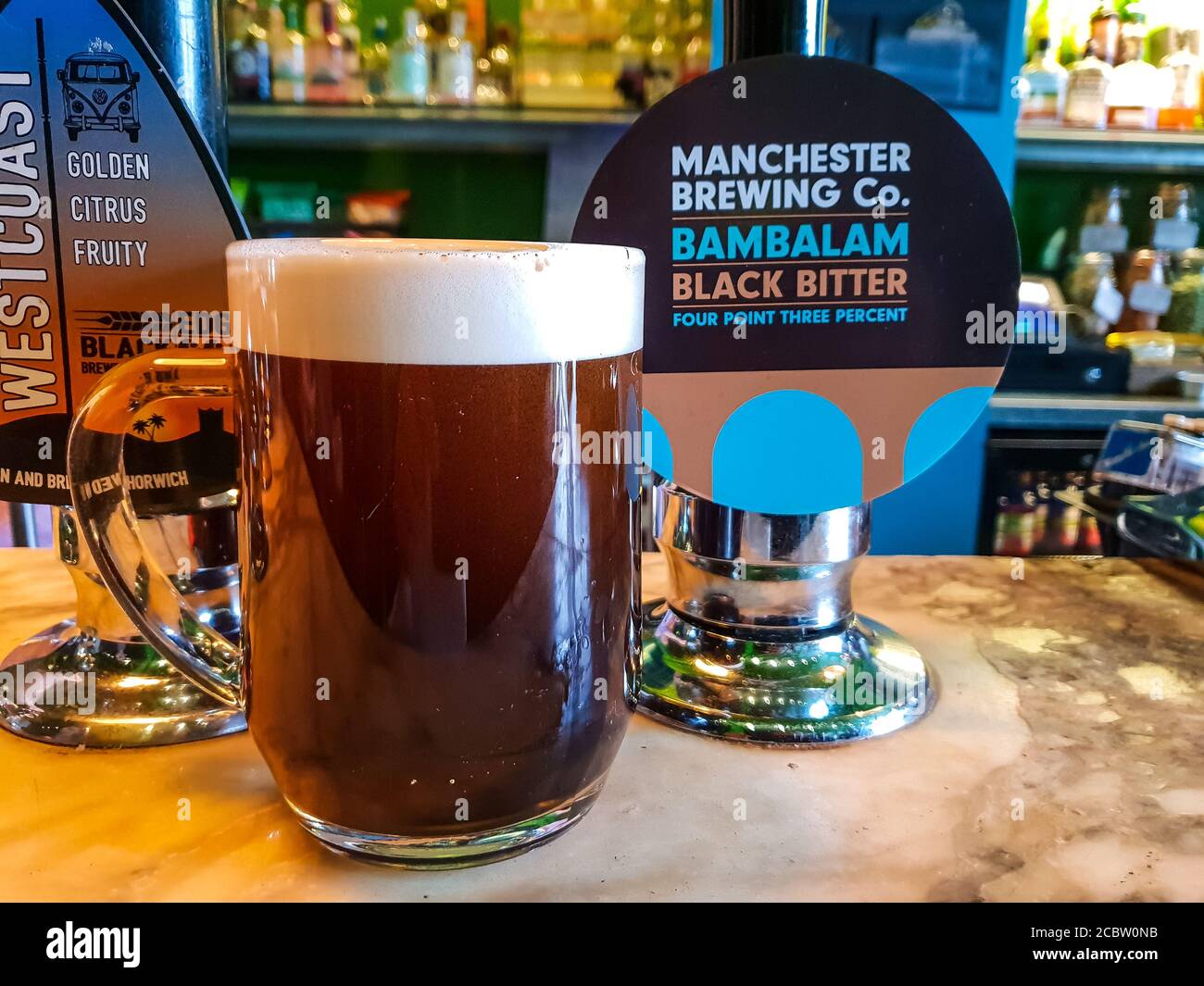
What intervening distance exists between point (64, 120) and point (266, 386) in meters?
0.23

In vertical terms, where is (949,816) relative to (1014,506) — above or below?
above

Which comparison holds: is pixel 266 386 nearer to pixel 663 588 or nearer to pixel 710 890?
pixel 710 890

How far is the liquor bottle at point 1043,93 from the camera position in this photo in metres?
2.41

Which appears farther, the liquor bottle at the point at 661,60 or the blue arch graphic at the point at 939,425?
the liquor bottle at the point at 661,60

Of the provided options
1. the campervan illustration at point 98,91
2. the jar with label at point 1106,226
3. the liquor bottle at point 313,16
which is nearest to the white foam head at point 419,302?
the campervan illustration at point 98,91

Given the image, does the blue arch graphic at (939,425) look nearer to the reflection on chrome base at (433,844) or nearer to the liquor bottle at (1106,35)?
the reflection on chrome base at (433,844)

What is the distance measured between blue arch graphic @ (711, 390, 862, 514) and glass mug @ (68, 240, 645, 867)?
0.47ft

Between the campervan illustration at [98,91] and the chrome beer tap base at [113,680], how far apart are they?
0.21 meters

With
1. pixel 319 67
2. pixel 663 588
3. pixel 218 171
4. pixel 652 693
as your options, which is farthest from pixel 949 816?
pixel 319 67

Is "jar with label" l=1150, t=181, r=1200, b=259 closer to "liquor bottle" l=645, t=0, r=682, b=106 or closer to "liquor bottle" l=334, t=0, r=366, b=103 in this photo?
"liquor bottle" l=645, t=0, r=682, b=106
